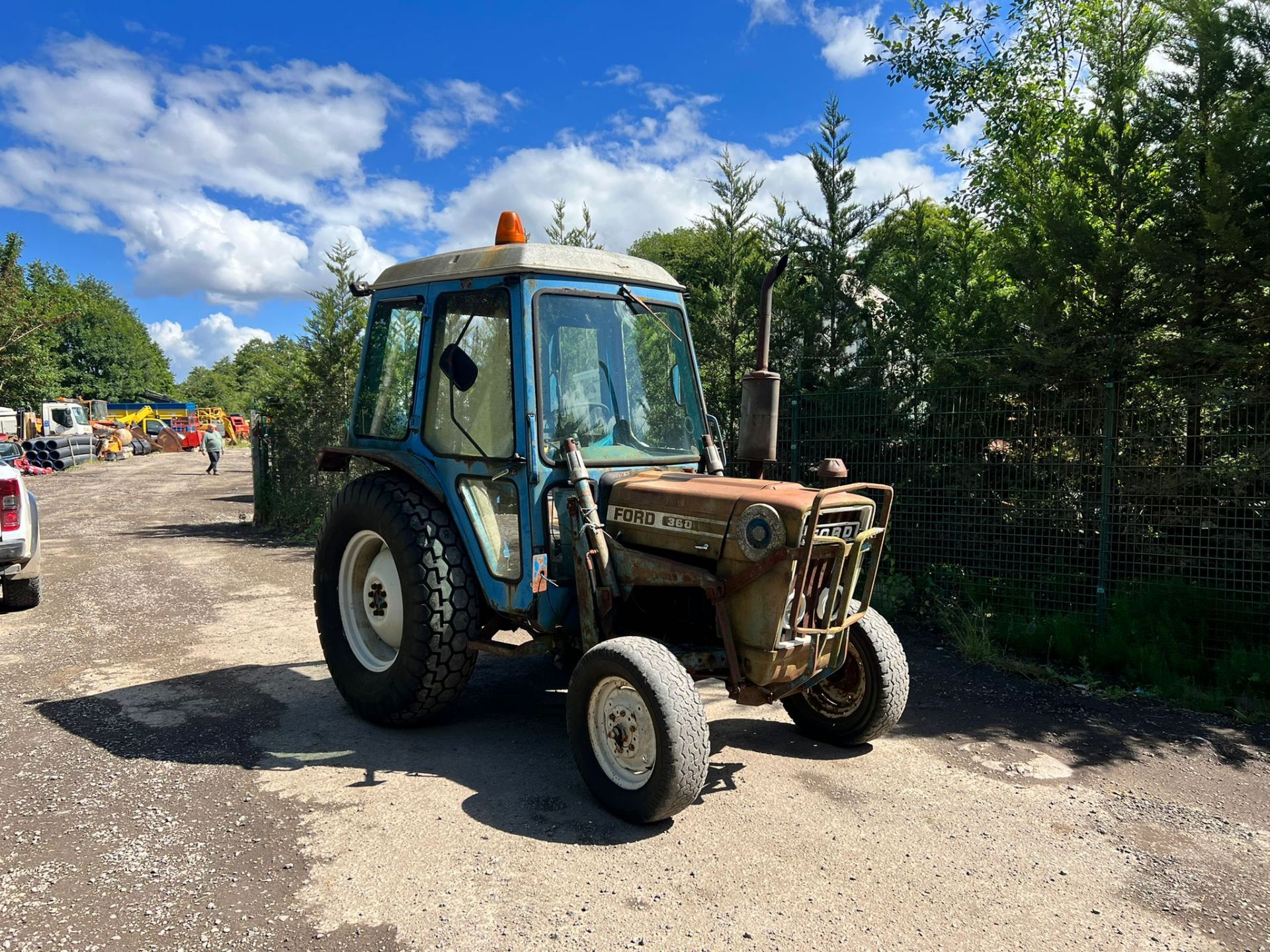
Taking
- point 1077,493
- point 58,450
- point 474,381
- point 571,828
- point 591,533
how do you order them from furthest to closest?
point 58,450 → point 1077,493 → point 474,381 → point 591,533 → point 571,828

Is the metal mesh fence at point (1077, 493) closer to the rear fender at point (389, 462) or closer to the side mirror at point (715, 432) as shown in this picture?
the side mirror at point (715, 432)

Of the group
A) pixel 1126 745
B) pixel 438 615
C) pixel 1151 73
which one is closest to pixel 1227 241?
pixel 1151 73

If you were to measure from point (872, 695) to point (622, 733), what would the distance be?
139cm

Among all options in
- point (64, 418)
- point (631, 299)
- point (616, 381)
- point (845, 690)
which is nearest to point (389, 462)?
point (616, 381)

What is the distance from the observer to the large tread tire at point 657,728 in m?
3.44

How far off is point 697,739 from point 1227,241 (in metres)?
4.99

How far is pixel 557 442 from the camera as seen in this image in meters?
4.30

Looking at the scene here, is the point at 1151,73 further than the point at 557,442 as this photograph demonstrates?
Yes

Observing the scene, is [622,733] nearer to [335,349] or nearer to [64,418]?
[335,349]

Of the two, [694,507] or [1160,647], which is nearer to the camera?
[694,507]

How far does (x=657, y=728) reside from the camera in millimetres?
3457

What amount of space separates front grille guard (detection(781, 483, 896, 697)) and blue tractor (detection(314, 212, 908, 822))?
1 centimetres

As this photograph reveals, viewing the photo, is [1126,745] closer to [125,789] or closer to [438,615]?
[438,615]

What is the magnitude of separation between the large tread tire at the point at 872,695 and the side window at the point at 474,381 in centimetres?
204
